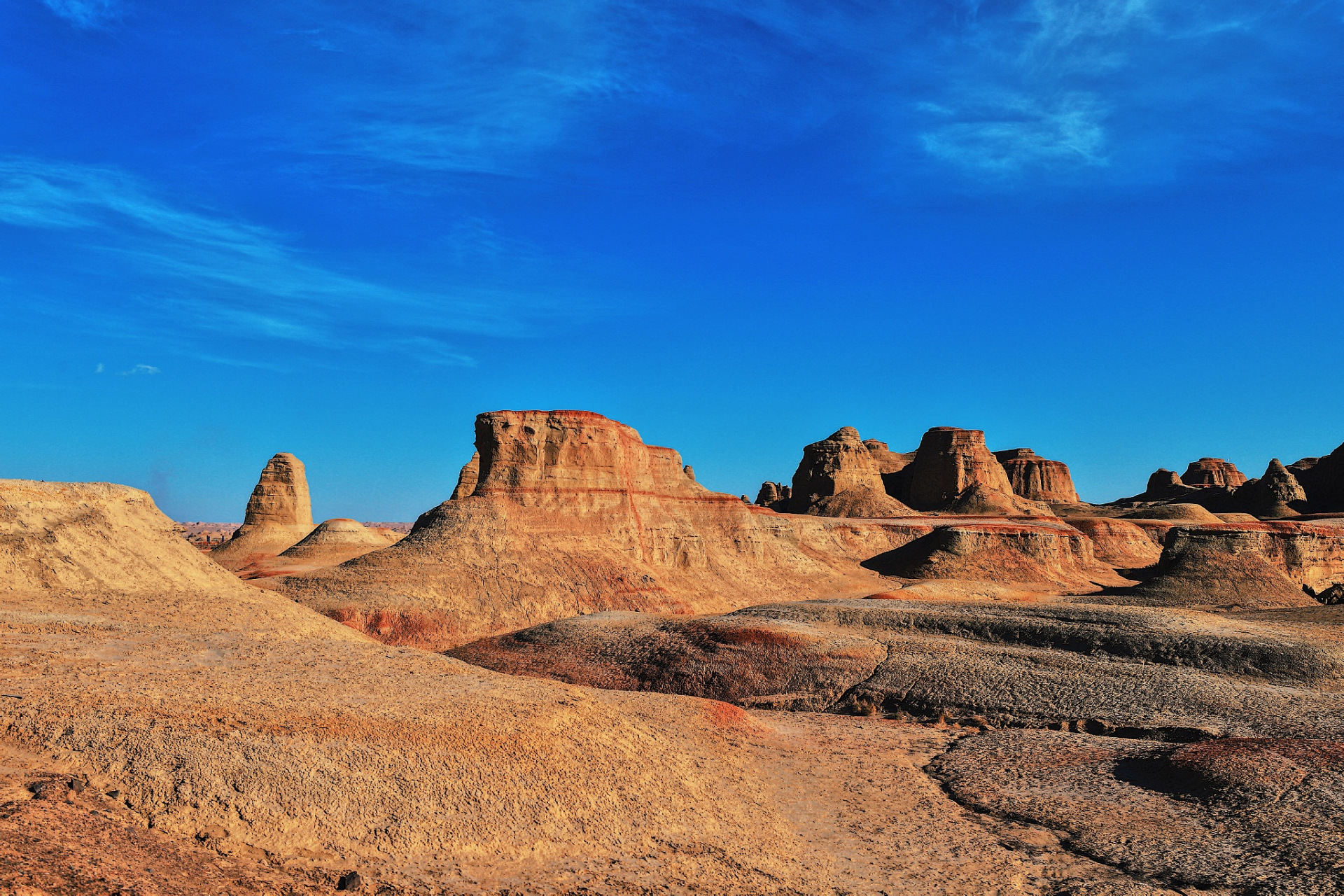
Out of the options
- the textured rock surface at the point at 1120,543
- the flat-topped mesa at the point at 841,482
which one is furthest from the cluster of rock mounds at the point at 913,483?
the textured rock surface at the point at 1120,543

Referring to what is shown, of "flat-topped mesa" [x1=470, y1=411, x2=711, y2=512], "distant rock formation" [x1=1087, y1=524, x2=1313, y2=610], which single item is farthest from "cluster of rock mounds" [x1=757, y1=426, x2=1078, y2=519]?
"flat-topped mesa" [x1=470, y1=411, x2=711, y2=512]

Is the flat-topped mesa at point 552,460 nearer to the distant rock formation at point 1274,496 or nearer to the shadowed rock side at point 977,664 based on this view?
the shadowed rock side at point 977,664

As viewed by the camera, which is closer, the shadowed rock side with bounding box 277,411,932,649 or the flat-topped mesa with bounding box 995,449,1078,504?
the shadowed rock side with bounding box 277,411,932,649

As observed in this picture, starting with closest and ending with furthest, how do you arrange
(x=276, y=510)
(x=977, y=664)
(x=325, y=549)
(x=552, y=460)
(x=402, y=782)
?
(x=402, y=782) < (x=977, y=664) < (x=552, y=460) < (x=325, y=549) < (x=276, y=510)

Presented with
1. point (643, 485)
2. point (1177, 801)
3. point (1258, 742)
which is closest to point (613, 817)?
point (1177, 801)

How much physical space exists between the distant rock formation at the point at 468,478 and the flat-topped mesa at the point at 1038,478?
70445mm

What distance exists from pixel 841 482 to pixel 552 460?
43.9 meters

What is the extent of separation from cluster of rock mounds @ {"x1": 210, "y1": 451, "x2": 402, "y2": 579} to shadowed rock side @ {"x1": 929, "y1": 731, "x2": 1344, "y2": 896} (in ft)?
163

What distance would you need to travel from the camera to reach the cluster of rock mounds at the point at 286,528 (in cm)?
5728

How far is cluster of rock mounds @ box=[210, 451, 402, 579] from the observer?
57281 millimetres

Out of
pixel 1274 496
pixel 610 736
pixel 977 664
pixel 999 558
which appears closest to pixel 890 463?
pixel 1274 496

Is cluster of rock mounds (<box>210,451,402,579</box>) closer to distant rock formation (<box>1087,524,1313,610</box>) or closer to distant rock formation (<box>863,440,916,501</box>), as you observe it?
distant rock formation (<box>1087,524,1313,610</box>)

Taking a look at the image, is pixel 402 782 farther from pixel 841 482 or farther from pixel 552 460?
pixel 841 482

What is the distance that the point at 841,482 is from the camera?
78375 mm
